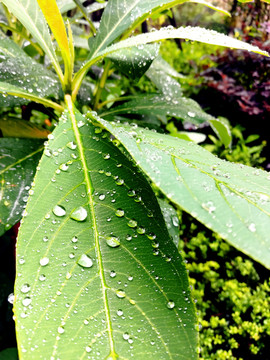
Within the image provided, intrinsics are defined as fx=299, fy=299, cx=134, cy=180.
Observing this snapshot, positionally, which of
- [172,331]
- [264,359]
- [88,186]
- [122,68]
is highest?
[122,68]

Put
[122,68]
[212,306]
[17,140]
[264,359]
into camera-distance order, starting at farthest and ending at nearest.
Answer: [212,306] → [264,359] → [17,140] → [122,68]

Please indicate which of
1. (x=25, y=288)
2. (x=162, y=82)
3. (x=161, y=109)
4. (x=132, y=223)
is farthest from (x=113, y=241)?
(x=162, y=82)

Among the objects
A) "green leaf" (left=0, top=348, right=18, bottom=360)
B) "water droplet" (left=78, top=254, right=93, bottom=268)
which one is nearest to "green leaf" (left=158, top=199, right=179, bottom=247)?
"water droplet" (left=78, top=254, right=93, bottom=268)

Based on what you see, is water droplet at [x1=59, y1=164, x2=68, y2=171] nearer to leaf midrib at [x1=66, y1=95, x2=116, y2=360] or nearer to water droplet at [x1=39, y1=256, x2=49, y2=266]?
leaf midrib at [x1=66, y1=95, x2=116, y2=360]

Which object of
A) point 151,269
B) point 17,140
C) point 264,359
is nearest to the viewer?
point 151,269

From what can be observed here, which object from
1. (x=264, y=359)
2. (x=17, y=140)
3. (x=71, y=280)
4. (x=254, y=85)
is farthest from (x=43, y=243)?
(x=254, y=85)

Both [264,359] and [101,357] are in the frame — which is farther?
[264,359]

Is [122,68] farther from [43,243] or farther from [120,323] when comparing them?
[120,323]
